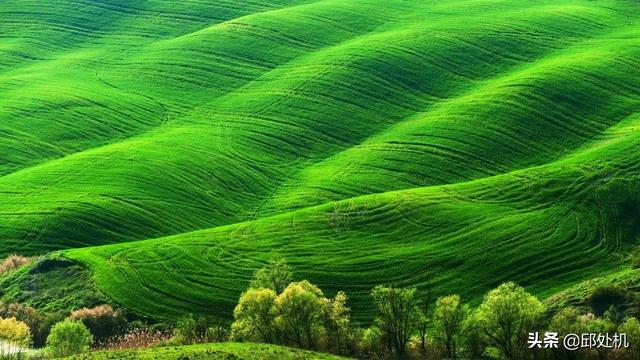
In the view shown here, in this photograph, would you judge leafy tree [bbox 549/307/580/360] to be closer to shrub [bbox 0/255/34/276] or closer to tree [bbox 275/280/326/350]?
tree [bbox 275/280/326/350]

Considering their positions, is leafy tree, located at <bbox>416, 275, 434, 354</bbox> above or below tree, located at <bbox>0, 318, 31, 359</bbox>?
above

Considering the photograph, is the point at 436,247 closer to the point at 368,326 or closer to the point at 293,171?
the point at 368,326

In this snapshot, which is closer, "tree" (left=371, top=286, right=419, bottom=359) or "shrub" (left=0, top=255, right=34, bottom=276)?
"tree" (left=371, top=286, right=419, bottom=359)

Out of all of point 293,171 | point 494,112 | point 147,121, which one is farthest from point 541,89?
point 147,121

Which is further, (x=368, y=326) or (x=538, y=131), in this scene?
(x=538, y=131)

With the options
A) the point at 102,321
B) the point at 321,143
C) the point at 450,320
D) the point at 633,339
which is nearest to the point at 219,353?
the point at 450,320

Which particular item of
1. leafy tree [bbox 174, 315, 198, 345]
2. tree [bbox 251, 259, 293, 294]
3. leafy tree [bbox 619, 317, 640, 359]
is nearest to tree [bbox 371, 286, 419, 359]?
tree [bbox 251, 259, 293, 294]
